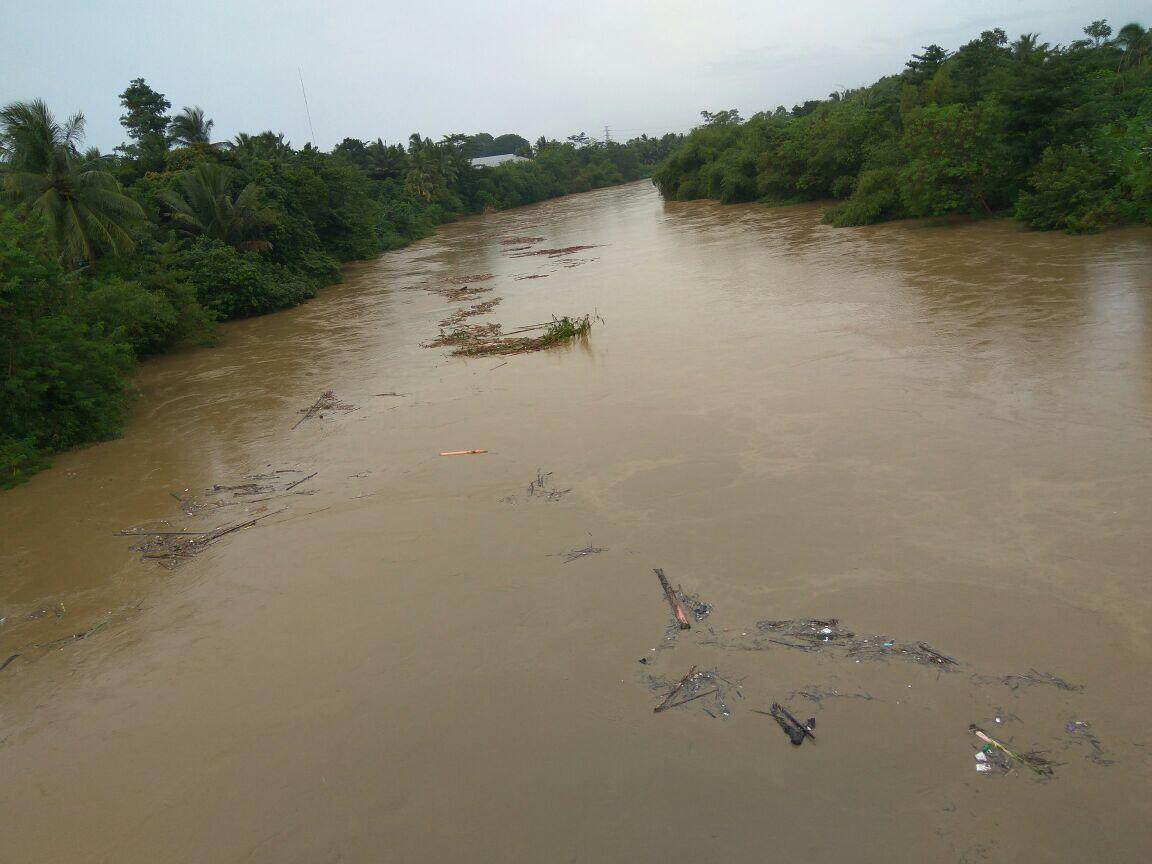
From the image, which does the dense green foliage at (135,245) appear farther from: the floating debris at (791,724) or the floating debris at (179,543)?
the floating debris at (791,724)

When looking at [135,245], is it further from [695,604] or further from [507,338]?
[695,604]

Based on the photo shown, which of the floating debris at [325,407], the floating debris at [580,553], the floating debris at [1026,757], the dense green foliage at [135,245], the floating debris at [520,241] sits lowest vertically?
the floating debris at [1026,757]

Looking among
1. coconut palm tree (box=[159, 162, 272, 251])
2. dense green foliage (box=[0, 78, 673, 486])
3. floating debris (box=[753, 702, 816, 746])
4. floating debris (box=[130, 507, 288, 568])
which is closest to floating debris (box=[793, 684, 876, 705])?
floating debris (box=[753, 702, 816, 746])

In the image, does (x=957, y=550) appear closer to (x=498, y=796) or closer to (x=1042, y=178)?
(x=498, y=796)

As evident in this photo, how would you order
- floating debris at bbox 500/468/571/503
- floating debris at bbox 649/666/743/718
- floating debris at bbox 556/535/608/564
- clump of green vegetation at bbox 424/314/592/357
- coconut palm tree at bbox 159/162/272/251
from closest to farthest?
floating debris at bbox 649/666/743/718, floating debris at bbox 556/535/608/564, floating debris at bbox 500/468/571/503, clump of green vegetation at bbox 424/314/592/357, coconut palm tree at bbox 159/162/272/251

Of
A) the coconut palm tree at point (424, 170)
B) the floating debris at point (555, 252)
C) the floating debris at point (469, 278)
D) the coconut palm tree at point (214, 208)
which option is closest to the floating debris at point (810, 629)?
the floating debris at point (469, 278)

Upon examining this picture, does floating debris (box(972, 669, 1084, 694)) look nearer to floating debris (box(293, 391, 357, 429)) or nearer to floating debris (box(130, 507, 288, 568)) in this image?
floating debris (box(130, 507, 288, 568))
